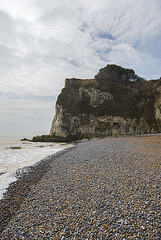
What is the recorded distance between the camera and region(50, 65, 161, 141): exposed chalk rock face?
2248 inches

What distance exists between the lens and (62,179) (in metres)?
9.61

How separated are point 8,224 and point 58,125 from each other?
58.2 m

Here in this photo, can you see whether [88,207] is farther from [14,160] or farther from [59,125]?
[59,125]

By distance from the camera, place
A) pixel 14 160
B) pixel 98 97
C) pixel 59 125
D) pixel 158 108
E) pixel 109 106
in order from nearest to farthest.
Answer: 1. pixel 14 160
2. pixel 158 108
3. pixel 109 106
4. pixel 59 125
5. pixel 98 97

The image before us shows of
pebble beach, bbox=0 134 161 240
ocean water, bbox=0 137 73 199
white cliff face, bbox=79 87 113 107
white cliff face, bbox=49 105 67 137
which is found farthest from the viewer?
white cliff face, bbox=79 87 113 107

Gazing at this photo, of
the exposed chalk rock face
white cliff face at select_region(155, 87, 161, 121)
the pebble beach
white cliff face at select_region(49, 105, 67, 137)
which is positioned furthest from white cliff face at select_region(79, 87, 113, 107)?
the pebble beach

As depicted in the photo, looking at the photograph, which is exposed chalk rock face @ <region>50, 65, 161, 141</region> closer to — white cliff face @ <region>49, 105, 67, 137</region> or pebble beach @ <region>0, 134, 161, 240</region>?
white cliff face @ <region>49, 105, 67, 137</region>

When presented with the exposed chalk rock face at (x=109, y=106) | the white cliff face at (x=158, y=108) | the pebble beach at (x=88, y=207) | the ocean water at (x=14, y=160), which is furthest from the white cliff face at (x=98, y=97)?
the pebble beach at (x=88, y=207)

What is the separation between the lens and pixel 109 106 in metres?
63.0

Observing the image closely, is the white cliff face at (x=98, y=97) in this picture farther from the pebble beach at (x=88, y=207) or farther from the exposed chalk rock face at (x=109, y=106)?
the pebble beach at (x=88, y=207)

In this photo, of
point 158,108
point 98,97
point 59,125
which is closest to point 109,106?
point 98,97

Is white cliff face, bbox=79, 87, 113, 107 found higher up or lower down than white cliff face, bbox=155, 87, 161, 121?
higher up

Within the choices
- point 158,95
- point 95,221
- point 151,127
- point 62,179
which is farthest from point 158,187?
point 158,95

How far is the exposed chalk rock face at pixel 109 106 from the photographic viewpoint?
187 feet
